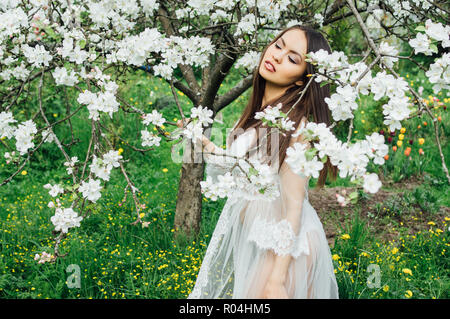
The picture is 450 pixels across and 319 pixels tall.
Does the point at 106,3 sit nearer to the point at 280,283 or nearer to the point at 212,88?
the point at 212,88

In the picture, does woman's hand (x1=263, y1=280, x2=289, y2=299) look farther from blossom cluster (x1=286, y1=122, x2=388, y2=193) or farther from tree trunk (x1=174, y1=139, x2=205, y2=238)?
tree trunk (x1=174, y1=139, x2=205, y2=238)

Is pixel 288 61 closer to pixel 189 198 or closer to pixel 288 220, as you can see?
pixel 288 220

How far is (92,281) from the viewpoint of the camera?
2514 mm

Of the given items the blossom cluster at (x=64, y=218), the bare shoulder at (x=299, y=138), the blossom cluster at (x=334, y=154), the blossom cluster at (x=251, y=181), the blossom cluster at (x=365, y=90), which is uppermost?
the blossom cluster at (x=365, y=90)

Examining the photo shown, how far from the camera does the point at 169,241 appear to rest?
9.52 ft

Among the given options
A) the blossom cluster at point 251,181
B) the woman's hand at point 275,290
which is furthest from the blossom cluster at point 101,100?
the woman's hand at point 275,290

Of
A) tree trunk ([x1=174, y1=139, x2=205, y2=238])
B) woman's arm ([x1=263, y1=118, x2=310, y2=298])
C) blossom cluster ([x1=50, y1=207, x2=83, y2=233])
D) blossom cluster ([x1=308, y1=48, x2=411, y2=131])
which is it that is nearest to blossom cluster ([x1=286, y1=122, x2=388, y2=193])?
blossom cluster ([x1=308, y1=48, x2=411, y2=131])

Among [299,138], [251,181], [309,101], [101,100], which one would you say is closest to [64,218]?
[101,100]

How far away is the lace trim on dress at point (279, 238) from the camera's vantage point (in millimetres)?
1718

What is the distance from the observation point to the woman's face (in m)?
1.90

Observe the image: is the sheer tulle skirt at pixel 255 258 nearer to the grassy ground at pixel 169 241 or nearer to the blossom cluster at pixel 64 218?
the grassy ground at pixel 169 241

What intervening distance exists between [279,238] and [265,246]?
0.26ft

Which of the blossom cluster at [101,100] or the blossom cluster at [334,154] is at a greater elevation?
the blossom cluster at [101,100]
